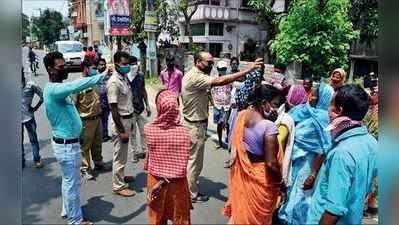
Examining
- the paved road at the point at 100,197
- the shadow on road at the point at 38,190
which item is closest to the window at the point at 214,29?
the paved road at the point at 100,197

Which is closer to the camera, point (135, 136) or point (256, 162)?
point (256, 162)

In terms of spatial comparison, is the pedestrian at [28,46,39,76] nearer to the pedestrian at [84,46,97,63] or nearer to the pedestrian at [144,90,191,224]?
the pedestrian at [84,46,97,63]

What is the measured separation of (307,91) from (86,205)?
2472mm

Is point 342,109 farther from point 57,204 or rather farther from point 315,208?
point 57,204

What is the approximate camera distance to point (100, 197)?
159 inches

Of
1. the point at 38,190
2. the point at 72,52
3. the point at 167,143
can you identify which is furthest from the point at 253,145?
the point at 38,190

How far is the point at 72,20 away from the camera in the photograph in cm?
247

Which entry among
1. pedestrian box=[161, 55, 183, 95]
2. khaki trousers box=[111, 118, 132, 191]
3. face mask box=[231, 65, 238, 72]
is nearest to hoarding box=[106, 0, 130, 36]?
khaki trousers box=[111, 118, 132, 191]

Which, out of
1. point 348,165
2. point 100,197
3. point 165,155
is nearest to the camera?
point 348,165

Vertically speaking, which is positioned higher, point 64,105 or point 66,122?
point 64,105

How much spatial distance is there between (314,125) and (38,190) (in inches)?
116

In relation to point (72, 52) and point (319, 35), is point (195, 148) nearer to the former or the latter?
point (72, 52)
